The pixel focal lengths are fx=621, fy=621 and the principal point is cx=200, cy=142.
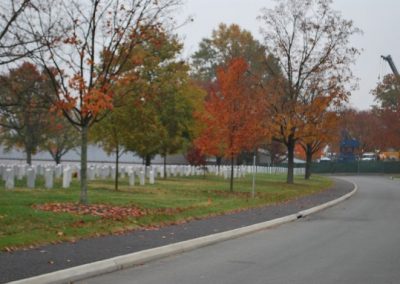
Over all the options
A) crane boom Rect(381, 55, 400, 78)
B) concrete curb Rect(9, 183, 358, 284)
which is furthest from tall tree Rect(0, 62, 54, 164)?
crane boom Rect(381, 55, 400, 78)

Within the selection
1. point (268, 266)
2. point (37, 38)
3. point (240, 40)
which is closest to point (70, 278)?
point (268, 266)

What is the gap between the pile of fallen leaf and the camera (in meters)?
15.0

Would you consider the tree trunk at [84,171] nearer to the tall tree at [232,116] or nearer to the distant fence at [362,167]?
the tall tree at [232,116]

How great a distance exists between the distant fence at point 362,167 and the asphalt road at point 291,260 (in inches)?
2735

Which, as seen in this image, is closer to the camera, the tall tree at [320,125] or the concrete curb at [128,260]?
the concrete curb at [128,260]

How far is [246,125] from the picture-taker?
2634 centimetres

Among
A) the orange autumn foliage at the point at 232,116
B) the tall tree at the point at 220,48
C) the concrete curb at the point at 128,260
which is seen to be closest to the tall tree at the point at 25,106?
the orange autumn foliage at the point at 232,116

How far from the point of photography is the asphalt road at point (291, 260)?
914 cm

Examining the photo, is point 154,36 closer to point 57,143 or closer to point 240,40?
point 57,143

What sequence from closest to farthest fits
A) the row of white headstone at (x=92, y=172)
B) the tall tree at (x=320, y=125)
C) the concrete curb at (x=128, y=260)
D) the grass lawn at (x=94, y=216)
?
the concrete curb at (x=128, y=260) < the grass lawn at (x=94, y=216) < the row of white headstone at (x=92, y=172) < the tall tree at (x=320, y=125)

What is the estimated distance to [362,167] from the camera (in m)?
84.8

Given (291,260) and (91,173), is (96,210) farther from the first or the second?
(91,173)

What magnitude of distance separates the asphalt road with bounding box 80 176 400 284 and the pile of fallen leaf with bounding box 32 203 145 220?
316cm

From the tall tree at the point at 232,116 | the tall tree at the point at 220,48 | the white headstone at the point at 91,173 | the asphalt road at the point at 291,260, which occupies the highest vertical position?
the tall tree at the point at 220,48
